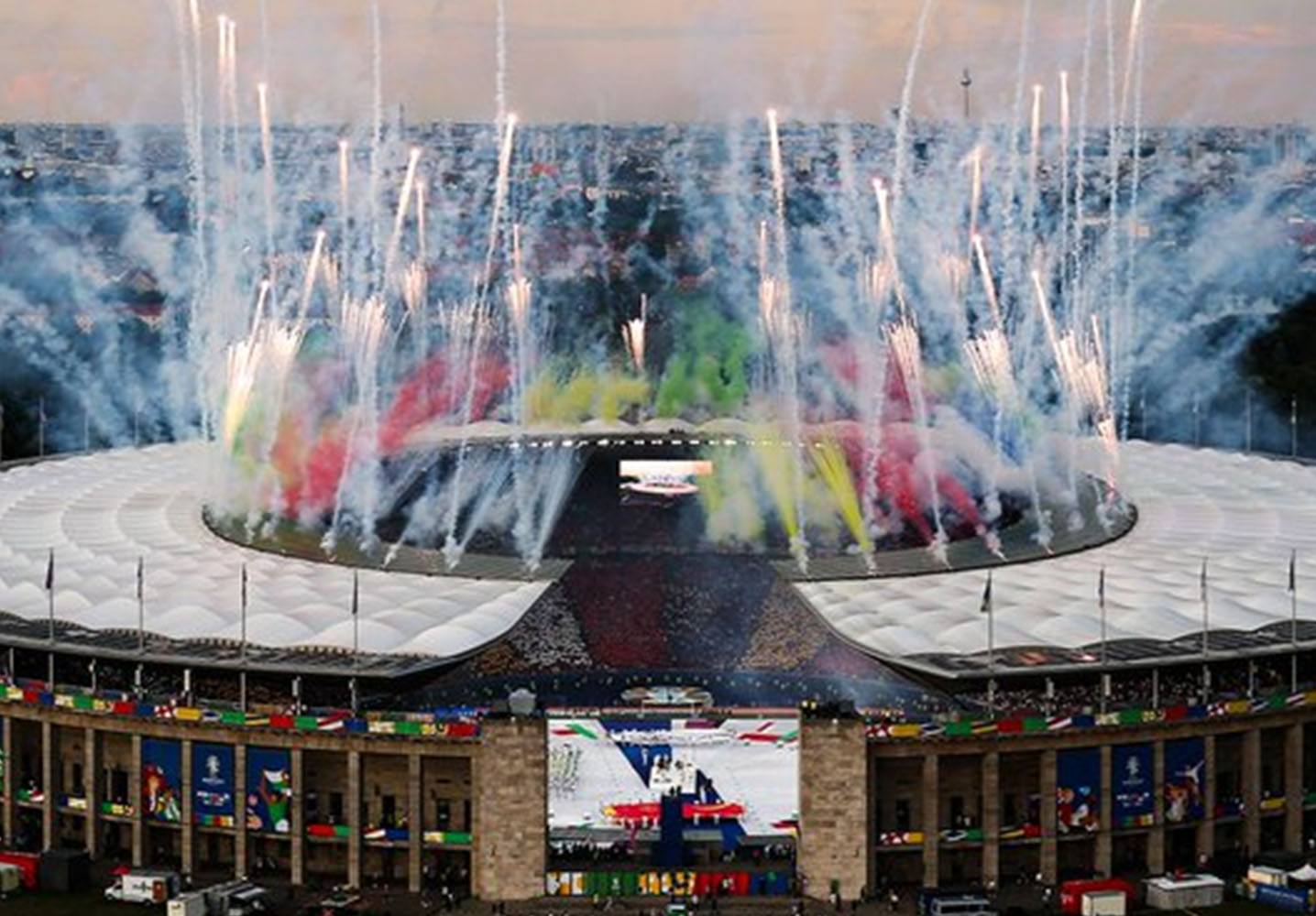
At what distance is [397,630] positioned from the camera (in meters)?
96.4

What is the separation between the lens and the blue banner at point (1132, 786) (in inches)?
3497

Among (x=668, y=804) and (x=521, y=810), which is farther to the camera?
(x=668, y=804)

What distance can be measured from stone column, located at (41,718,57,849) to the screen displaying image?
44533mm

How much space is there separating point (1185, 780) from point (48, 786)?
40185mm

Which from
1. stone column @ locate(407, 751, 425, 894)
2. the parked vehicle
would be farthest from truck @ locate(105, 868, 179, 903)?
stone column @ locate(407, 751, 425, 894)

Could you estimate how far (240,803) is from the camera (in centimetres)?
8875

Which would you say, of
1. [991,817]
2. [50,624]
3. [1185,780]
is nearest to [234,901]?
[50,624]

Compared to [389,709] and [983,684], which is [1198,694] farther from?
[389,709]

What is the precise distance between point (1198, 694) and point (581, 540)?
35.1 metres

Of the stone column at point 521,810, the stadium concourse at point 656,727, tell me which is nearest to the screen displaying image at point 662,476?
the stadium concourse at point 656,727

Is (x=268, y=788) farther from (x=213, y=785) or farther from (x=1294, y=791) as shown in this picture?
(x=1294, y=791)

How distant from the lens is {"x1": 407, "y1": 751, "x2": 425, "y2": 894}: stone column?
87.4 meters

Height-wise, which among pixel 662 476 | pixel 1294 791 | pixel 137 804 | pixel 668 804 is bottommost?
pixel 137 804

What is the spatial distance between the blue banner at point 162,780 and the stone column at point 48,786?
160 inches
